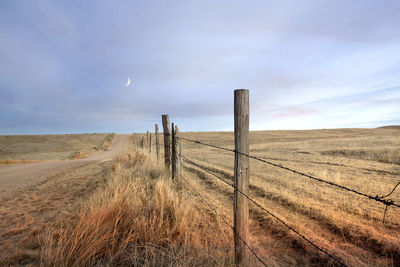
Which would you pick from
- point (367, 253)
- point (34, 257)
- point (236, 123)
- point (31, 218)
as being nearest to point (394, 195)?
point (367, 253)

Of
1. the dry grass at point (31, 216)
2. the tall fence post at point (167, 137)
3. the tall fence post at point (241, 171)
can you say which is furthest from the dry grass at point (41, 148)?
the tall fence post at point (241, 171)

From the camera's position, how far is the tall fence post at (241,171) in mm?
2998

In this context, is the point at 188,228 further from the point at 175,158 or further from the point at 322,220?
the point at 175,158

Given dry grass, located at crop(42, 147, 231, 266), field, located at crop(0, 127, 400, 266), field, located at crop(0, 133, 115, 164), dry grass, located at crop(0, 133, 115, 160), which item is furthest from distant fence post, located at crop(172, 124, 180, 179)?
dry grass, located at crop(0, 133, 115, 160)

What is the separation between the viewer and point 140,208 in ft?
13.1

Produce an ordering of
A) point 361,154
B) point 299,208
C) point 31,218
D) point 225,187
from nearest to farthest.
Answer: point 31,218, point 299,208, point 225,187, point 361,154

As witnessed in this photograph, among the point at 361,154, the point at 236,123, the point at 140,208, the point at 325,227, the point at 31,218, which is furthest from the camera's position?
the point at 361,154

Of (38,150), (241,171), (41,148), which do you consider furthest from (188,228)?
(41,148)

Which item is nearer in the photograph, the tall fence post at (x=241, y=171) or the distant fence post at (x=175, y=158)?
the tall fence post at (x=241, y=171)

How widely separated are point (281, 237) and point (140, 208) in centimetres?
257

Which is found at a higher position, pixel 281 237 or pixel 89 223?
pixel 89 223

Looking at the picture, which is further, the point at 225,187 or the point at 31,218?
the point at 225,187

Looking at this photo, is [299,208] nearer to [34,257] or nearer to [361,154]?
[34,257]

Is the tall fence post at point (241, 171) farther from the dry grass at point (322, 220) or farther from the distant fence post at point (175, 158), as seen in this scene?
the distant fence post at point (175, 158)
